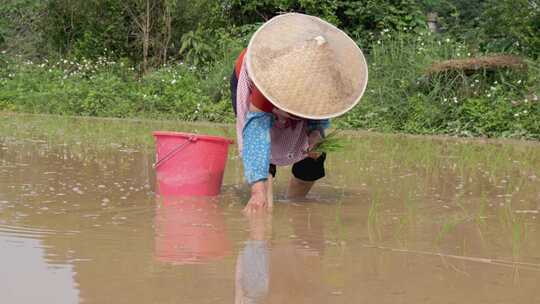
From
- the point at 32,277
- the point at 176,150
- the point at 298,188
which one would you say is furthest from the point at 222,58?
the point at 32,277

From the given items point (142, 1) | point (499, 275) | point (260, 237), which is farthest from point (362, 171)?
point (142, 1)

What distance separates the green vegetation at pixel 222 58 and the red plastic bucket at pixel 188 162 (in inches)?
186

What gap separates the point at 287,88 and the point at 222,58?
8036 millimetres

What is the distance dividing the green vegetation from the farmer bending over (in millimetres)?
4681

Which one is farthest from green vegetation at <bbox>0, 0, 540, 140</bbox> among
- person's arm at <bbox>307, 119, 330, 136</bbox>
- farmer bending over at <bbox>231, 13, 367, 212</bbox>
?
farmer bending over at <bbox>231, 13, 367, 212</bbox>

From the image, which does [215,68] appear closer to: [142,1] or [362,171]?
[142,1]

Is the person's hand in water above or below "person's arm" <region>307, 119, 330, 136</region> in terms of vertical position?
below

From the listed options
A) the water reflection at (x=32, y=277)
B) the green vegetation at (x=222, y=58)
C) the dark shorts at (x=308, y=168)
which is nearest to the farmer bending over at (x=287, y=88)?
the dark shorts at (x=308, y=168)

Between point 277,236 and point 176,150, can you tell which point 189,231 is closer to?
point 277,236

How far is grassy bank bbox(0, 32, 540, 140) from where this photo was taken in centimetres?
1005

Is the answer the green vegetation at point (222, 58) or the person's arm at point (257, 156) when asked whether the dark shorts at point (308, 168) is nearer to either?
the person's arm at point (257, 156)

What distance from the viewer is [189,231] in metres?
4.55

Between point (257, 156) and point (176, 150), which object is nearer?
point (257, 156)

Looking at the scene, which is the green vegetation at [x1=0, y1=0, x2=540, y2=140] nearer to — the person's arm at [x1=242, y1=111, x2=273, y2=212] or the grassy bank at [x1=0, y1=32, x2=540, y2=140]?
the grassy bank at [x1=0, y1=32, x2=540, y2=140]
